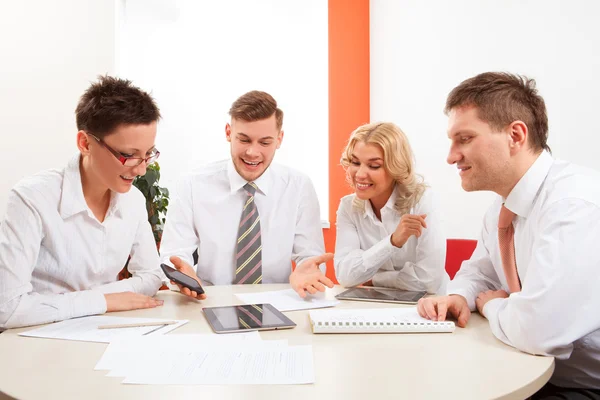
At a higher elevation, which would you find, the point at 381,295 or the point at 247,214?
the point at 247,214

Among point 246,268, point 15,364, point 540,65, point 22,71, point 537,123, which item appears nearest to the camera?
point 15,364

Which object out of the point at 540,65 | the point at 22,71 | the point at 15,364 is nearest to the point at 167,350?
the point at 15,364

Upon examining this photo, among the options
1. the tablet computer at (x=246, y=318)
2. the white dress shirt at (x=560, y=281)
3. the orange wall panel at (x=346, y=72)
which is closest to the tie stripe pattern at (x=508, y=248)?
the white dress shirt at (x=560, y=281)

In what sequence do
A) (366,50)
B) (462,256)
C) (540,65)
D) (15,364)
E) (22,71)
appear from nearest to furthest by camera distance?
(15,364) → (462,256) → (540,65) → (22,71) → (366,50)

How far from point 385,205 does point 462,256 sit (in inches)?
20.7

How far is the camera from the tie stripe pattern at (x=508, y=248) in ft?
5.47

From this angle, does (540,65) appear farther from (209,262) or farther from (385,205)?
(209,262)

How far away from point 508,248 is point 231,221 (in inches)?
56.7

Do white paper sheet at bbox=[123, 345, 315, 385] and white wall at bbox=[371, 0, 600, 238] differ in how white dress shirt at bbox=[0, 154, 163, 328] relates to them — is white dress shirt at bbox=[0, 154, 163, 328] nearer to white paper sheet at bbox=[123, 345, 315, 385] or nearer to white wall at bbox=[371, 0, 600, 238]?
white paper sheet at bbox=[123, 345, 315, 385]

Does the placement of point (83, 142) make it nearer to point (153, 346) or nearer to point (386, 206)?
point (153, 346)

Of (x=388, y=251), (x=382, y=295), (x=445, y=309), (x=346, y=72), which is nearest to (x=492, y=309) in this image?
(x=445, y=309)

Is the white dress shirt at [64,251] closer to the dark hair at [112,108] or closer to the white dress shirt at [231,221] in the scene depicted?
the dark hair at [112,108]

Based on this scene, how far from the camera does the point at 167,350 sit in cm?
125

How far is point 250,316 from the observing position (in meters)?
1.57
